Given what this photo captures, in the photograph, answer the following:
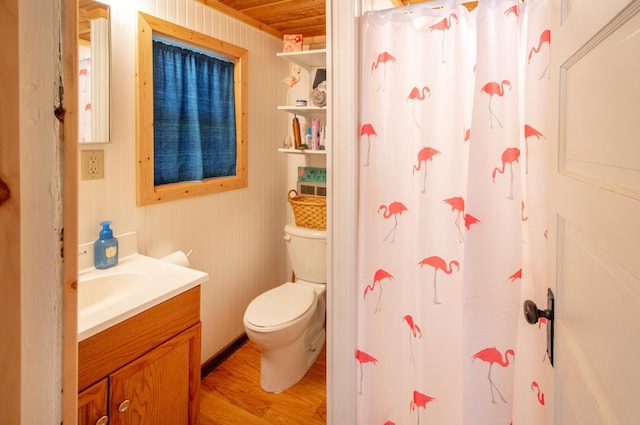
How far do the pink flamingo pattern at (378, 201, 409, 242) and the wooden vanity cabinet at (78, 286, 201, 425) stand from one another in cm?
83

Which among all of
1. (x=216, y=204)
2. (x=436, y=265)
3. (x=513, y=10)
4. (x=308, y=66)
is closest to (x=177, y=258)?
(x=216, y=204)

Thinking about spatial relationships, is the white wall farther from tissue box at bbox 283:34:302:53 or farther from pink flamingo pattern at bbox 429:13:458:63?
pink flamingo pattern at bbox 429:13:458:63

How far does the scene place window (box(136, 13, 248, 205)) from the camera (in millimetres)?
1859

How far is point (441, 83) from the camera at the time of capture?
1404mm

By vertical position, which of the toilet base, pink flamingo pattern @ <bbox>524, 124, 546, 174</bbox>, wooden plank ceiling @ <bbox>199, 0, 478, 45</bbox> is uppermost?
wooden plank ceiling @ <bbox>199, 0, 478, 45</bbox>

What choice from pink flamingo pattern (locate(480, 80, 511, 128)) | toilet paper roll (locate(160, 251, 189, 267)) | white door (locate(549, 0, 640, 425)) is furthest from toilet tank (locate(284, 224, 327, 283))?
white door (locate(549, 0, 640, 425))

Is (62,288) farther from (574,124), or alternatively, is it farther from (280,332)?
(280,332)

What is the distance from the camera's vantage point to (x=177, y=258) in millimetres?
1964

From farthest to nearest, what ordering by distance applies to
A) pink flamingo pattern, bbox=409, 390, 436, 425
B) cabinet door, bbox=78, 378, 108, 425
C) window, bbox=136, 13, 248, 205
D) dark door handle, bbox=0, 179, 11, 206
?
window, bbox=136, 13, 248, 205 → pink flamingo pattern, bbox=409, 390, 436, 425 → cabinet door, bbox=78, 378, 108, 425 → dark door handle, bbox=0, 179, 11, 206

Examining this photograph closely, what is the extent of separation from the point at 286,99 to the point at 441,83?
1687mm

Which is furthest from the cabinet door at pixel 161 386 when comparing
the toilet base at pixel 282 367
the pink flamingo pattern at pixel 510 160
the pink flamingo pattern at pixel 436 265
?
the pink flamingo pattern at pixel 510 160

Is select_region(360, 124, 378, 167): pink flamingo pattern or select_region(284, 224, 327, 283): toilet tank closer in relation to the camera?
select_region(360, 124, 378, 167): pink flamingo pattern

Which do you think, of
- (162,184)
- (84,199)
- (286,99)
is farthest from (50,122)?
(286,99)

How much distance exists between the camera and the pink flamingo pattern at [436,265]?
4.76 ft
